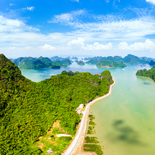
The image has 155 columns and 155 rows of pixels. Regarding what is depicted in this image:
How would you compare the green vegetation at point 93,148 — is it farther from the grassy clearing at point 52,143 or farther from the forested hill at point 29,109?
the forested hill at point 29,109

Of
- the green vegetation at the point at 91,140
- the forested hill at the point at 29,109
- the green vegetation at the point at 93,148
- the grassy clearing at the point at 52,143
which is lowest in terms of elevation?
the green vegetation at the point at 93,148

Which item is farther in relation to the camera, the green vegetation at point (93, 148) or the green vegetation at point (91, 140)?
the green vegetation at point (91, 140)

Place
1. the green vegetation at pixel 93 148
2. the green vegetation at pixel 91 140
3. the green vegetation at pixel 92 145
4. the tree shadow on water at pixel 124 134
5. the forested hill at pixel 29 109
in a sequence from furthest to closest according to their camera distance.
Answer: the tree shadow on water at pixel 124 134
the green vegetation at pixel 91 140
the green vegetation at pixel 92 145
the green vegetation at pixel 93 148
the forested hill at pixel 29 109

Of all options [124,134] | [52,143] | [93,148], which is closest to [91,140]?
[93,148]

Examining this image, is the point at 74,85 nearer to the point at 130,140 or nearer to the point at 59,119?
the point at 59,119

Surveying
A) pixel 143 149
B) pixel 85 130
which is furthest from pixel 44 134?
pixel 143 149

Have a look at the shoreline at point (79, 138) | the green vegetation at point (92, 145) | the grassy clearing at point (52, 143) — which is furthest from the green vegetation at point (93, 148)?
the grassy clearing at point (52, 143)
